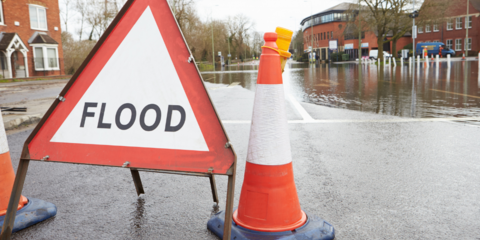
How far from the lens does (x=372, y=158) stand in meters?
4.50

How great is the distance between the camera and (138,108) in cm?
246

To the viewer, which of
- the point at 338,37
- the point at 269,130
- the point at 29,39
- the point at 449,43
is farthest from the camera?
the point at 338,37

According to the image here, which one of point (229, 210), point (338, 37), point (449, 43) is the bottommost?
point (229, 210)

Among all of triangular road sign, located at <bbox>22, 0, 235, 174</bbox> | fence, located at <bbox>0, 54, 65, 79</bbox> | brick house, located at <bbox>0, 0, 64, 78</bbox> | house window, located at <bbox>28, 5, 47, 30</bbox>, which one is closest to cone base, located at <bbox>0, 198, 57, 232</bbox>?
triangular road sign, located at <bbox>22, 0, 235, 174</bbox>

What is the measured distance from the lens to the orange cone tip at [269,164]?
2508 millimetres

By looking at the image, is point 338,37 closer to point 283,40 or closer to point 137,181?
point 137,181

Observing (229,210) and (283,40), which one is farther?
(283,40)

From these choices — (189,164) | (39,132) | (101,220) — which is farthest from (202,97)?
(101,220)

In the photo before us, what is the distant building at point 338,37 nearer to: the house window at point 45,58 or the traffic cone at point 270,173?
the house window at point 45,58

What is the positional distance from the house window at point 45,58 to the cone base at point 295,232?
37855 mm

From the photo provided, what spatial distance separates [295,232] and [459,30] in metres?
68.8

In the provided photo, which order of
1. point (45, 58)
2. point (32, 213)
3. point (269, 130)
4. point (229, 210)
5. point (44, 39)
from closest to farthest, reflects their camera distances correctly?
point (229, 210), point (269, 130), point (32, 213), point (45, 58), point (44, 39)

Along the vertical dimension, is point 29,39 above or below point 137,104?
above

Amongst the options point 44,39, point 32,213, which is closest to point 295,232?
point 32,213
